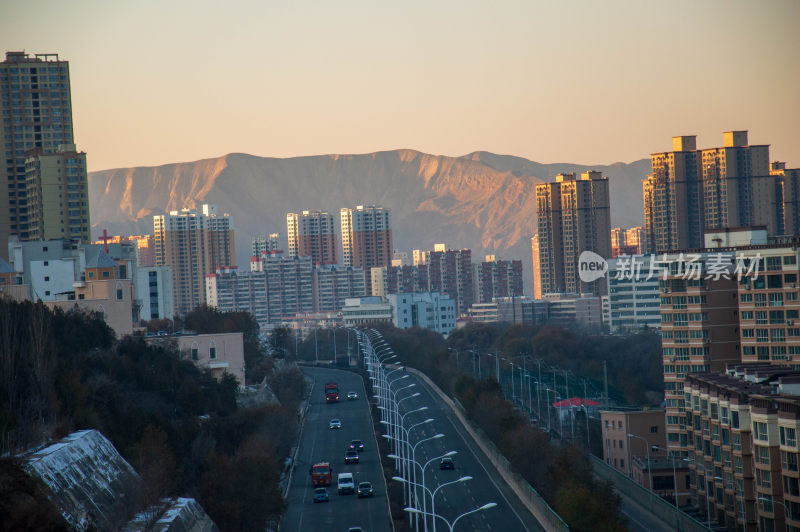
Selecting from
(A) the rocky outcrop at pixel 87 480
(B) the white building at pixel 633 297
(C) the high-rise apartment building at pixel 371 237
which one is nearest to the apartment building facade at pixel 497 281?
(C) the high-rise apartment building at pixel 371 237

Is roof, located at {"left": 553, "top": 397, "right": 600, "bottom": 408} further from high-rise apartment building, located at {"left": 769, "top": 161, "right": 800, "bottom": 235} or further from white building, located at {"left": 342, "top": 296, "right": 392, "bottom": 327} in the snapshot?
high-rise apartment building, located at {"left": 769, "top": 161, "right": 800, "bottom": 235}

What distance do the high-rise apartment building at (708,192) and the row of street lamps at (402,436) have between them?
32303mm

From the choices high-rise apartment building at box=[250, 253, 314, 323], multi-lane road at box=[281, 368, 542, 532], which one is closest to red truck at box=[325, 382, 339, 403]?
multi-lane road at box=[281, 368, 542, 532]

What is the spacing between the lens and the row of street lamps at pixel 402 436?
2888 centimetres

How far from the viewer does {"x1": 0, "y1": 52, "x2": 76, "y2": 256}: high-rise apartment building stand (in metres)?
82.4

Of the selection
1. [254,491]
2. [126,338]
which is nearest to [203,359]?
[126,338]

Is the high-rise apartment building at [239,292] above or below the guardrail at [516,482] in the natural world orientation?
above

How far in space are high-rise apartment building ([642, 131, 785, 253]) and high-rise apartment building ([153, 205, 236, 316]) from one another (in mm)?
55333

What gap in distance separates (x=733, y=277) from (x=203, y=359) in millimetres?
22207

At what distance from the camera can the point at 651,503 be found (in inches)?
1395

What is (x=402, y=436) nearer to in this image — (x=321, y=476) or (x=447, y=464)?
(x=447, y=464)

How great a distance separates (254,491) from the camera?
2830cm

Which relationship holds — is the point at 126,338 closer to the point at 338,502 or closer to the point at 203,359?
the point at 203,359

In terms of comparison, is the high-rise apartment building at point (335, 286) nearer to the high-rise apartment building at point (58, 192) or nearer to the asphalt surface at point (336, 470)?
the high-rise apartment building at point (58, 192)
